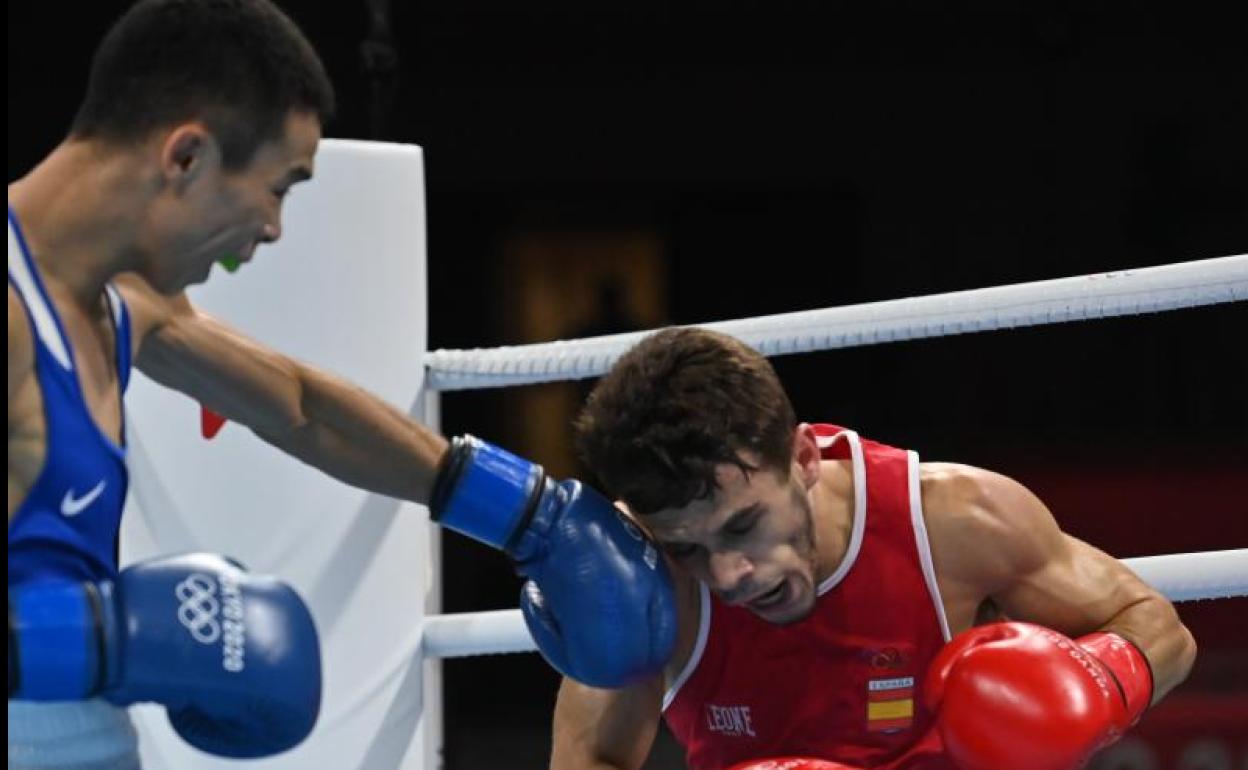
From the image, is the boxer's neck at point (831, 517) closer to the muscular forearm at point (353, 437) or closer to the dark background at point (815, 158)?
the muscular forearm at point (353, 437)

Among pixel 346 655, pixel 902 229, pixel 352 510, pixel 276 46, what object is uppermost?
pixel 276 46

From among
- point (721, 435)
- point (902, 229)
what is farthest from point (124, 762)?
point (902, 229)

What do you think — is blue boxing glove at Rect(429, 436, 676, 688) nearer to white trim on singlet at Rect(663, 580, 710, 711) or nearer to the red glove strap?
white trim on singlet at Rect(663, 580, 710, 711)

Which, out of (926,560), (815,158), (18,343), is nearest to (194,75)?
(18,343)

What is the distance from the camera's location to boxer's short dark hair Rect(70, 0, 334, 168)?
1576 mm

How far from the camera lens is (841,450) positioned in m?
2.04

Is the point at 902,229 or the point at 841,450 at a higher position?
the point at 841,450

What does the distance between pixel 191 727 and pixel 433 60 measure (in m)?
4.72

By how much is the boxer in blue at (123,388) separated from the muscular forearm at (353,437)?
0.86 feet

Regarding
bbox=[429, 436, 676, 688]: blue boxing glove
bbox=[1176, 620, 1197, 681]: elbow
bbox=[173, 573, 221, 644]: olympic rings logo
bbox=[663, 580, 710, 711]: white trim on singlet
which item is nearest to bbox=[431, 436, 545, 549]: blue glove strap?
bbox=[429, 436, 676, 688]: blue boxing glove

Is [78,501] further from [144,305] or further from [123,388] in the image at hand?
[144,305]

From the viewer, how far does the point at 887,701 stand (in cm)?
192

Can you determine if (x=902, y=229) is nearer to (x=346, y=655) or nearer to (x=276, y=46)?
(x=346, y=655)

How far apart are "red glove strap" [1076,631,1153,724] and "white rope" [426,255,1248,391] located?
1.24 ft
